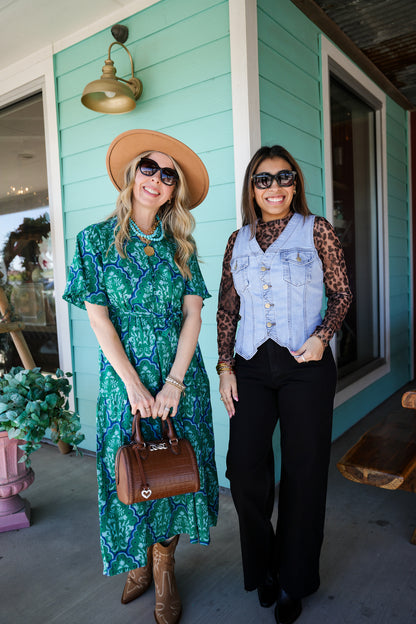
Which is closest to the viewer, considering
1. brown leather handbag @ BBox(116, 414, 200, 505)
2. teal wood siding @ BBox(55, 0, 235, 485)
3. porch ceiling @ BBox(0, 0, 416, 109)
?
brown leather handbag @ BBox(116, 414, 200, 505)

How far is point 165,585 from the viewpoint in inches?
63.6

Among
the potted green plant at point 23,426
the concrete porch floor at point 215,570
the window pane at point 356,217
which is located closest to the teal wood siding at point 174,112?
the concrete porch floor at point 215,570

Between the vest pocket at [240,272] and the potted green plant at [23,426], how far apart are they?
1.16 meters

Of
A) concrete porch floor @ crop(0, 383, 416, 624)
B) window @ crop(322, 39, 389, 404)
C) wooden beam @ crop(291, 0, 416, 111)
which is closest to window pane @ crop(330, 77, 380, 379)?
window @ crop(322, 39, 389, 404)

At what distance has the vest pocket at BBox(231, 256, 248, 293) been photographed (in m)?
1.61

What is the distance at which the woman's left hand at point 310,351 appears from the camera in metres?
1.47

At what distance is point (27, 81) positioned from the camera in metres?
3.31

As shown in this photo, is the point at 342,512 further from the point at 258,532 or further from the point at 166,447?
the point at 166,447

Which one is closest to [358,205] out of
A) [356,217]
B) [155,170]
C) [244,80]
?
[356,217]

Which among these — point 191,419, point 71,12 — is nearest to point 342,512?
point 191,419

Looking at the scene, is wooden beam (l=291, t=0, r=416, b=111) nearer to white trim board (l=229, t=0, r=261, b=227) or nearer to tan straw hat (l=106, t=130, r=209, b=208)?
white trim board (l=229, t=0, r=261, b=227)

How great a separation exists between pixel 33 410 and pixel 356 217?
9.74ft

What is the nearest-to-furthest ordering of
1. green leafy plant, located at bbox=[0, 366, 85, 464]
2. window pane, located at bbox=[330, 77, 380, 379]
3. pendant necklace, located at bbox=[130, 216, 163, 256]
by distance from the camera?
pendant necklace, located at bbox=[130, 216, 163, 256], green leafy plant, located at bbox=[0, 366, 85, 464], window pane, located at bbox=[330, 77, 380, 379]

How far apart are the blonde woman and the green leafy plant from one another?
0.77m
